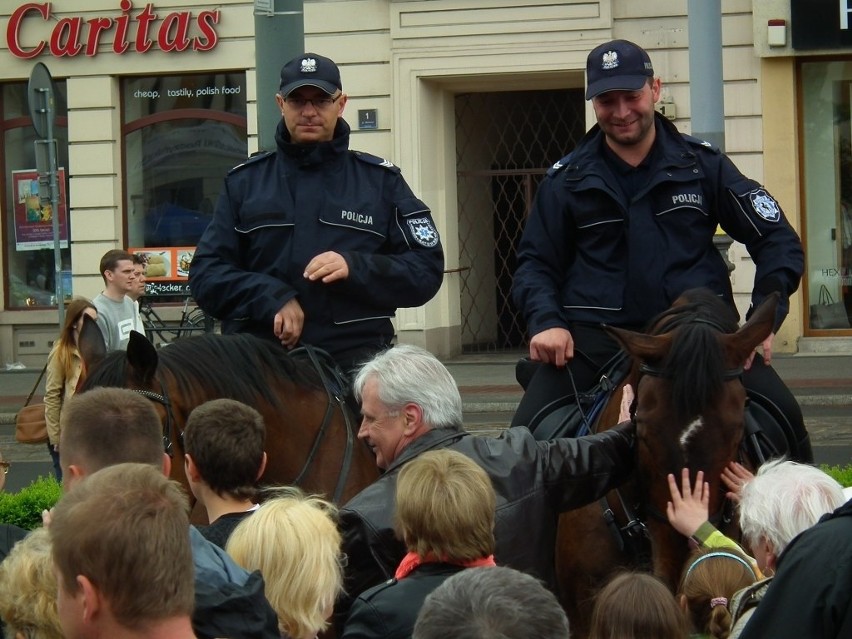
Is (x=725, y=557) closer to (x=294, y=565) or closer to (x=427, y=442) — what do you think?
(x=427, y=442)

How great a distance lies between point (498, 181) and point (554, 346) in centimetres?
1597

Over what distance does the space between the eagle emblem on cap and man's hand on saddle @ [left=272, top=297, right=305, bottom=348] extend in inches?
60.5

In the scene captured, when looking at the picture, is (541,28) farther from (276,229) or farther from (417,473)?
(417,473)

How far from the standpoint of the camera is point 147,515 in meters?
2.74

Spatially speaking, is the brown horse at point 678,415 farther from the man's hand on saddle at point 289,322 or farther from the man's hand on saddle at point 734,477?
the man's hand on saddle at point 289,322

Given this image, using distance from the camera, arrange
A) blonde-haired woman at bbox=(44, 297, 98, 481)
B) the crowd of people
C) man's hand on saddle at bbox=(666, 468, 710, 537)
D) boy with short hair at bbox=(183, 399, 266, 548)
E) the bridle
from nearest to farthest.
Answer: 1. the crowd of people
2. boy with short hair at bbox=(183, 399, 266, 548)
3. man's hand on saddle at bbox=(666, 468, 710, 537)
4. the bridle
5. blonde-haired woman at bbox=(44, 297, 98, 481)

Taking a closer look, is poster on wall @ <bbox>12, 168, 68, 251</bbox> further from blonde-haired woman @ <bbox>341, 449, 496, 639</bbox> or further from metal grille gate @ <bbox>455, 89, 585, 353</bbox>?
blonde-haired woman @ <bbox>341, 449, 496, 639</bbox>

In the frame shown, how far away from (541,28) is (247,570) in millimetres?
16618

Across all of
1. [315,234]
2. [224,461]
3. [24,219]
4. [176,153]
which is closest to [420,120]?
[176,153]

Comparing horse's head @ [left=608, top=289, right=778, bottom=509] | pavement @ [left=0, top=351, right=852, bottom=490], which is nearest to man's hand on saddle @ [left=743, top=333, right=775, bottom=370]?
horse's head @ [left=608, top=289, right=778, bottom=509]

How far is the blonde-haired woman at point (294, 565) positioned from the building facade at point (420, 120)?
50.9 feet

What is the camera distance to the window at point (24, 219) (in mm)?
22141

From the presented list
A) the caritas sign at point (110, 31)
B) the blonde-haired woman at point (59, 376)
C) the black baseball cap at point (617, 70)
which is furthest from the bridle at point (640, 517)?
the caritas sign at point (110, 31)

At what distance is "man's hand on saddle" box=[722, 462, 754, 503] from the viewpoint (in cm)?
477
